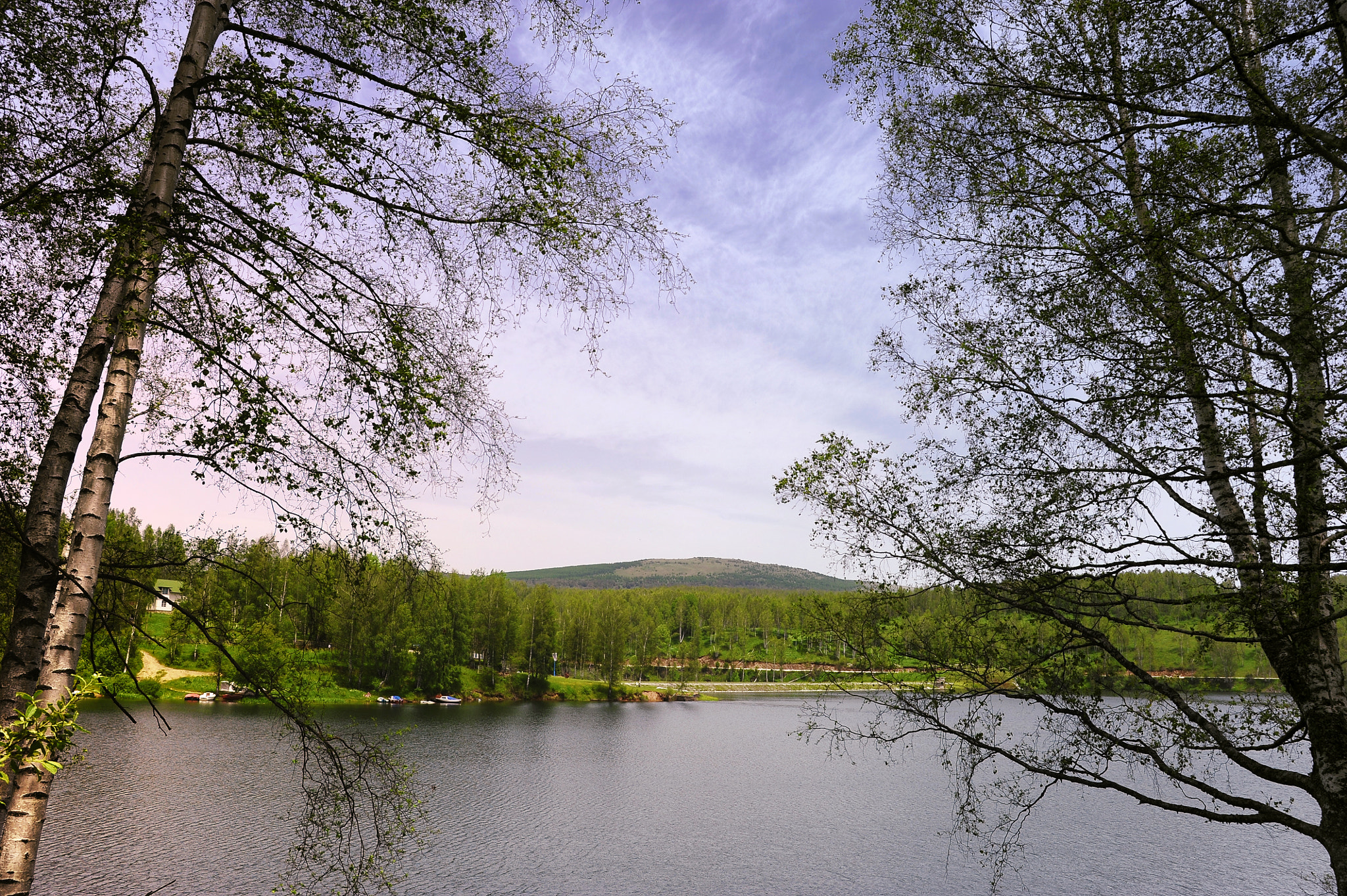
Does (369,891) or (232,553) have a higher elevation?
(232,553)

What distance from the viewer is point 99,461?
3.98m

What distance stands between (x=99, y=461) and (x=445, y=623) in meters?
62.3

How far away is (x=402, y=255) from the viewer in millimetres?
5223

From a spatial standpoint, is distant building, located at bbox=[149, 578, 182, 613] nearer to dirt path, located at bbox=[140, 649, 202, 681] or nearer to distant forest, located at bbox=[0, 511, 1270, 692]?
distant forest, located at bbox=[0, 511, 1270, 692]

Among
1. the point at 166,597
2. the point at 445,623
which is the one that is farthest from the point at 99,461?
the point at 445,623

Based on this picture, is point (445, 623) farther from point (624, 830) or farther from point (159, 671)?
point (624, 830)

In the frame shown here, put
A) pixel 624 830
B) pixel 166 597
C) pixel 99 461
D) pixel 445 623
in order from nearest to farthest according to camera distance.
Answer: pixel 166 597
pixel 99 461
pixel 624 830
pixel 445 623

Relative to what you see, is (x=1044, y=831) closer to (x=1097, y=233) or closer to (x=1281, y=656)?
(x=1281, y=656)

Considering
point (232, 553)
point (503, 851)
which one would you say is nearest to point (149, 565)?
point (232, 553)

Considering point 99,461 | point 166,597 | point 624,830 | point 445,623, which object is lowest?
point 624,830

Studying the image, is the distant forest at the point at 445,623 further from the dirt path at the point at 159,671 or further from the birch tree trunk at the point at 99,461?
the dirt path at the point at 159,671

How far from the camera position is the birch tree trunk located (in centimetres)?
347

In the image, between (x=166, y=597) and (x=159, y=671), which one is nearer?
(x=166, y=597)

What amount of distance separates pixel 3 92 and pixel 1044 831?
3007 centimetres
